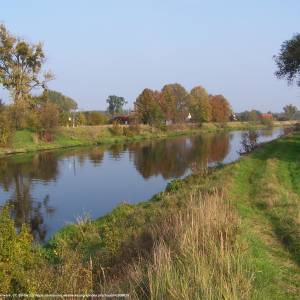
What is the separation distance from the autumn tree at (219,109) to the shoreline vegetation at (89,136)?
69.1 ft

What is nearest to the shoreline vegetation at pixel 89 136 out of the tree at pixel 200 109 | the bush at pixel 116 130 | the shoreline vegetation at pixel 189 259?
the bush at pixel 116 130

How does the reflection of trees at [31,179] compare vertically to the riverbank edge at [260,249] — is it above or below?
below

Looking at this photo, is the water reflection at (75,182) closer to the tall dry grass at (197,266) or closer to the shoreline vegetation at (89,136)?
the shoreline vegetation at (89,136)

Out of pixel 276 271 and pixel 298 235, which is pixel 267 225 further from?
pixel 276 271

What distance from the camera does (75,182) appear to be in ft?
101

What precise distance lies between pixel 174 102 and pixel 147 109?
13.5m

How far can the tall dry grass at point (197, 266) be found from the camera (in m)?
6.07

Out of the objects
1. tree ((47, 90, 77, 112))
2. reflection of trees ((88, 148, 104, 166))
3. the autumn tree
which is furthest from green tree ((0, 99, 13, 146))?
the autumn tree

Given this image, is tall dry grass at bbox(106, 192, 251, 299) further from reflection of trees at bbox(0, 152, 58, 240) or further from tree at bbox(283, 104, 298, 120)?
tree at bbox(283, 104, 298, 120)

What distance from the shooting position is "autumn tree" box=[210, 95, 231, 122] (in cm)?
11875

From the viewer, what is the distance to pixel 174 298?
594 cm

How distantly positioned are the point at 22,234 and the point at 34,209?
575 inches

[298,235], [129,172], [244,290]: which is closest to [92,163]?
[129,172]

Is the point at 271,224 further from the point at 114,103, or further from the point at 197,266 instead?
the point at 114,103
